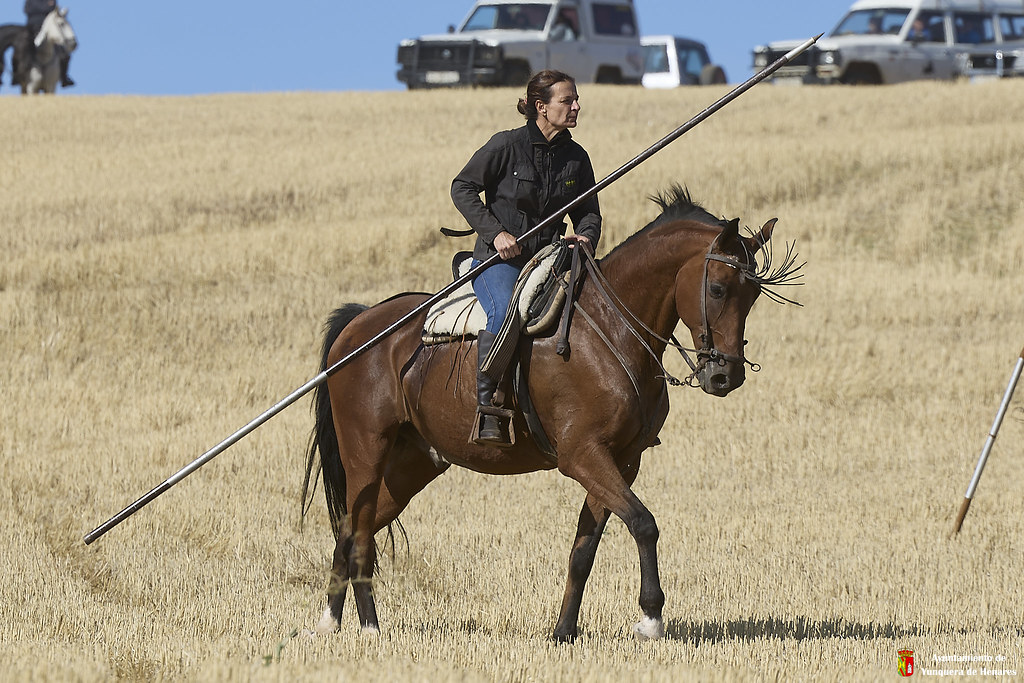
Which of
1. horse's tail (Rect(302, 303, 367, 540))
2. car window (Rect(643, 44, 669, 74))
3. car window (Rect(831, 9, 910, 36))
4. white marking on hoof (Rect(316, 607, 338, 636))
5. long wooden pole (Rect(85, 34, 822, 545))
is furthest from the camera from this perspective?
car window (Rect(643, 44, 669, 74))

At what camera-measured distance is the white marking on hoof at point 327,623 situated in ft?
27.2

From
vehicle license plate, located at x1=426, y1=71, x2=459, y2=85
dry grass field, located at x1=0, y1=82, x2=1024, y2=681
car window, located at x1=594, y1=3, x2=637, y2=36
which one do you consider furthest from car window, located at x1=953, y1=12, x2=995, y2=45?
vehicle license plate, located at x1=426, y1=71, x2=459, y2=85

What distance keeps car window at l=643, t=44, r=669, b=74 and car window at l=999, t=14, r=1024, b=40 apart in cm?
1121

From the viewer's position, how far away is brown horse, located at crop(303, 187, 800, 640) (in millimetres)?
7246

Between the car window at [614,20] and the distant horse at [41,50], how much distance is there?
13647mm

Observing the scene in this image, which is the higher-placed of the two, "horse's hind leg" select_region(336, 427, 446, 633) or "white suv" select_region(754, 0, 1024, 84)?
"white suv" select_region(754, 0, 1024, 84)

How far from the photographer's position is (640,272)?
25.0ft

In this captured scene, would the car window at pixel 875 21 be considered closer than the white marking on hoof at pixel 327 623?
No

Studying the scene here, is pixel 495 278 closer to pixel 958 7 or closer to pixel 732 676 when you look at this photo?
pixel 732 676

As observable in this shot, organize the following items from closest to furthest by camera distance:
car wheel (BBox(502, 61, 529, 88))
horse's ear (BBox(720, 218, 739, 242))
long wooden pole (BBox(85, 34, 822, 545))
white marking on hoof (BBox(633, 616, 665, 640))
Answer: horse's ear (BBox(720, 218, 739, 242)) < white marking on hoof (BBox(633, 616, 665, 640)) < long wooden pole (BBox(85, 34, 822, 545)) < car wheel (BBox(502, 61, 529, 88))

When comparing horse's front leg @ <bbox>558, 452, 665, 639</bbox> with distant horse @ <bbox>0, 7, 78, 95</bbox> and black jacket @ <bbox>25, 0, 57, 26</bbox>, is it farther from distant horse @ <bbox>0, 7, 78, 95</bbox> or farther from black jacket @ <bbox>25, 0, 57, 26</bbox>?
black jacket @ <bbox>25, 0, 57, 26</bbox>

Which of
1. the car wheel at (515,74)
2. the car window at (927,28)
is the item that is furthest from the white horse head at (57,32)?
the car window at (927,28)
